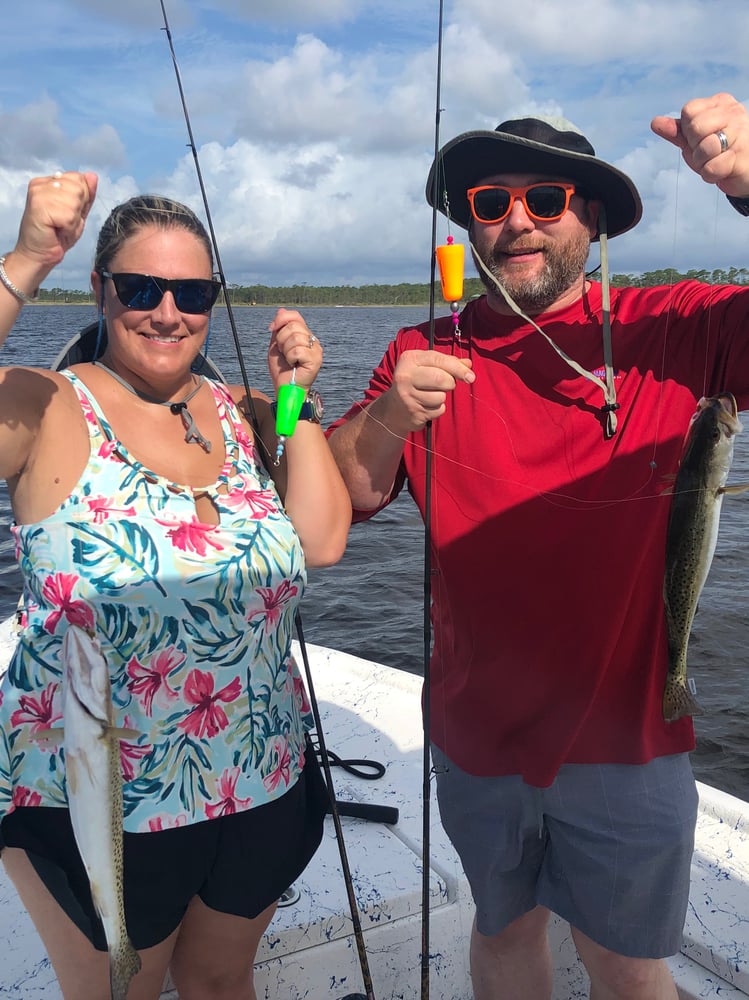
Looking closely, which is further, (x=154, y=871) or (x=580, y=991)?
(x=580, y=991)

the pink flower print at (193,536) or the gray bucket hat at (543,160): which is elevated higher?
the gray bucket hat at (543,160)

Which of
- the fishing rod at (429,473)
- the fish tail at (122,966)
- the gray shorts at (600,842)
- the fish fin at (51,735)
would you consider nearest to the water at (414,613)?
the fishing rod at (429,473)

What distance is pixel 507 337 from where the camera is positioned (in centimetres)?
277

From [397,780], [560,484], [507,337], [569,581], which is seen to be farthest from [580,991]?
[507,337]

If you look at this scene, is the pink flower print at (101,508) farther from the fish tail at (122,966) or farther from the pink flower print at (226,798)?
the fish tail at (122,966)

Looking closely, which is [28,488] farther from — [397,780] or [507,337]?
[397,780]

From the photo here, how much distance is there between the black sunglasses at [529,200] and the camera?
104 inches

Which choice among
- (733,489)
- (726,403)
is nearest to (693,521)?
(733,489)

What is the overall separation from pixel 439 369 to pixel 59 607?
4.09 feet

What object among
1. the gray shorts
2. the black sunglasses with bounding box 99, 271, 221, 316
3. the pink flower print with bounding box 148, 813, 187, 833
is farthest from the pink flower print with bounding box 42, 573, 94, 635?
the gray shorts

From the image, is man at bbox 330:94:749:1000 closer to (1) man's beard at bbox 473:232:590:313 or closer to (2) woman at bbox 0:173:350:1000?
(1) man's beard at bbox 473:232:590:313

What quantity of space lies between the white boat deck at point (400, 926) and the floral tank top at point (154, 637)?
1105mm

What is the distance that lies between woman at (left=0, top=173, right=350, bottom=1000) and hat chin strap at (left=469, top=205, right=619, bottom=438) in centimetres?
65

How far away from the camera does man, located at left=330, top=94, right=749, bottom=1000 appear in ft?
8.28
